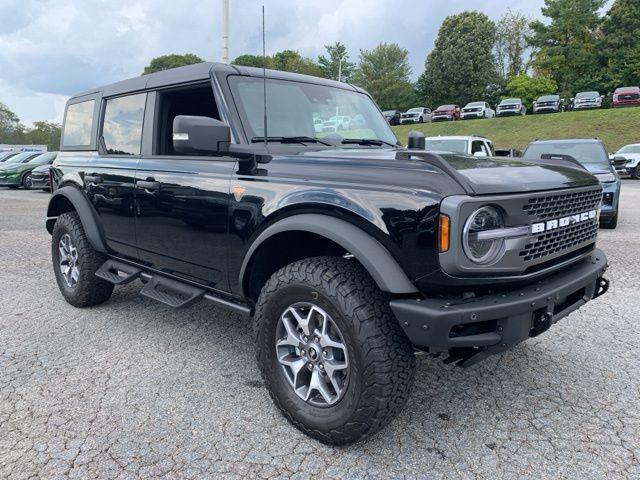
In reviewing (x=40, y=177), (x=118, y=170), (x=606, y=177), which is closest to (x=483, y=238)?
(x=118, y=170)

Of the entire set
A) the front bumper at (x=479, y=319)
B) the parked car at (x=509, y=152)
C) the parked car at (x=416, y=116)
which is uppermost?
the parked car at (x=416, y=116)

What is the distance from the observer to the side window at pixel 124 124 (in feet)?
12.9

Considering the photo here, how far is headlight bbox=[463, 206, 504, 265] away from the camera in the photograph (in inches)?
83.7

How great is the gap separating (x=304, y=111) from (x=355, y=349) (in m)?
1.85

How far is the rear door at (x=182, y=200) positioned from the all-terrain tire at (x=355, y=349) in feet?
2.37

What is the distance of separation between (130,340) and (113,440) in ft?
4.62

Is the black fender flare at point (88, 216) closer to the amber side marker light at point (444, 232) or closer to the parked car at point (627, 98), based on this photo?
the amber side marker light at point (444, 232)

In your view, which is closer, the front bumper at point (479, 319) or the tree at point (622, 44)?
the front bumper at point (479, 319)

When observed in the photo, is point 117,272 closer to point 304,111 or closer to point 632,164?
point 304,111

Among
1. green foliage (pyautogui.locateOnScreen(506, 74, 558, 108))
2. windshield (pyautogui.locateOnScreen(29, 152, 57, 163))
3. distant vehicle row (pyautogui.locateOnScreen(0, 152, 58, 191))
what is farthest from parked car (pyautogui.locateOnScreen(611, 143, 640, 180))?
green foliage (pyautogui.locateOnScreen(506, 74, 558, 108))

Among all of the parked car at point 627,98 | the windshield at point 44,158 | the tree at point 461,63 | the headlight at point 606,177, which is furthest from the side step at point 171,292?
the tree at point 461,63

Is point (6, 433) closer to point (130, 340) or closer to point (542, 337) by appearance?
point (130, 340)

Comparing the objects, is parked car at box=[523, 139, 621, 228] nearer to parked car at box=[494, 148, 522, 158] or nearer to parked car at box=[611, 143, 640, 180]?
parked car at box=[494, 148, 522, 158]

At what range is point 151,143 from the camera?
3783mm
